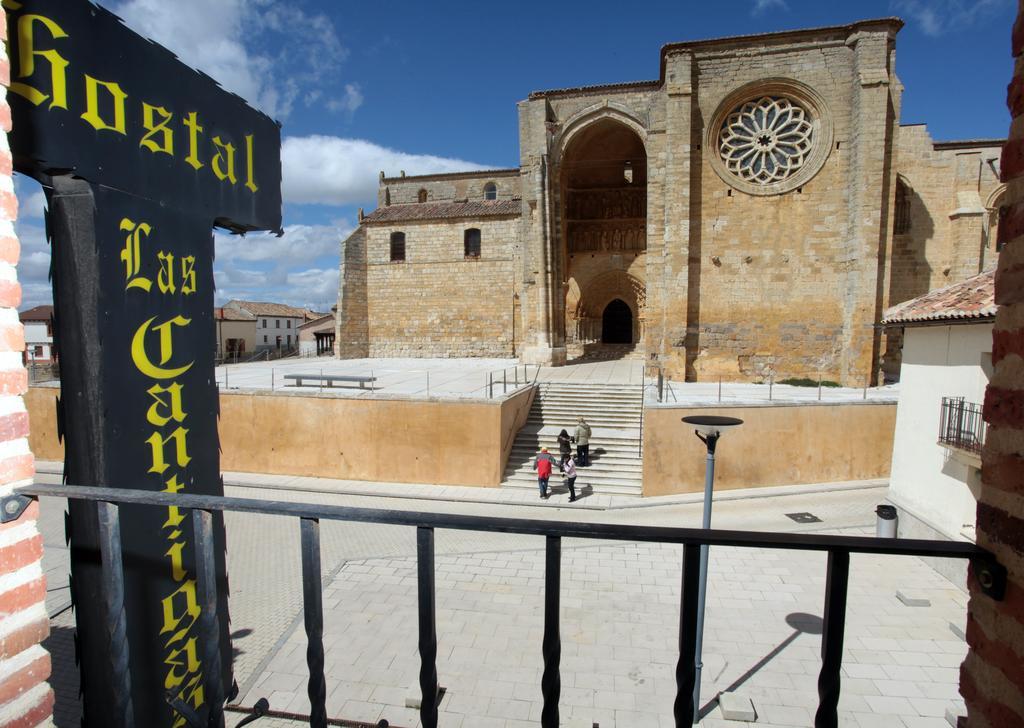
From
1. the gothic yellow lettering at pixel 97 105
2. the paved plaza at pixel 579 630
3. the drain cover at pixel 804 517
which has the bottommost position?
the paved plaza at pixel 579 630

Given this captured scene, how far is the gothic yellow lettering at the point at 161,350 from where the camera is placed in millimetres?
2686

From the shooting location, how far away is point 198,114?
3.07 metres

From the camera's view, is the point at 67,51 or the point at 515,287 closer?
the point at 67,51

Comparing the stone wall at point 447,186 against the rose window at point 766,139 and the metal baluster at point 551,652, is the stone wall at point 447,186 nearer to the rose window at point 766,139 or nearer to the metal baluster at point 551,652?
the rose window at point 766,139

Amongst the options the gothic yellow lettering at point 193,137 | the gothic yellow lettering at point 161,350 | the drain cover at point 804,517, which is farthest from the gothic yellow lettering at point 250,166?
the drain cover at point 804,517

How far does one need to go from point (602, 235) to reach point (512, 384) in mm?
11647

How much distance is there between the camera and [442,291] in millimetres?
28672

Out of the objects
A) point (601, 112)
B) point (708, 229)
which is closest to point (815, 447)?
point (708, 229)

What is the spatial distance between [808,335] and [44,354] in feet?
147

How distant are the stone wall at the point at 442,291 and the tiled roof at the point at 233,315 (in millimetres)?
17239

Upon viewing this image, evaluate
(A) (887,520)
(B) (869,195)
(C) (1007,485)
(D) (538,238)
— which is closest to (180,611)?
(C) (1007,485)

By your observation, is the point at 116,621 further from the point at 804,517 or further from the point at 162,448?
the point at 804,517

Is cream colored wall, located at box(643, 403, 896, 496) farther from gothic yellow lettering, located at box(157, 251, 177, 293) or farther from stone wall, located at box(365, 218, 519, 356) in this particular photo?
stone wall, located at box(365, 218, 519, 356)

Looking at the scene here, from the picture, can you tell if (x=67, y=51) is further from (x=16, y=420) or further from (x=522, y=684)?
(x=522, y=684)
